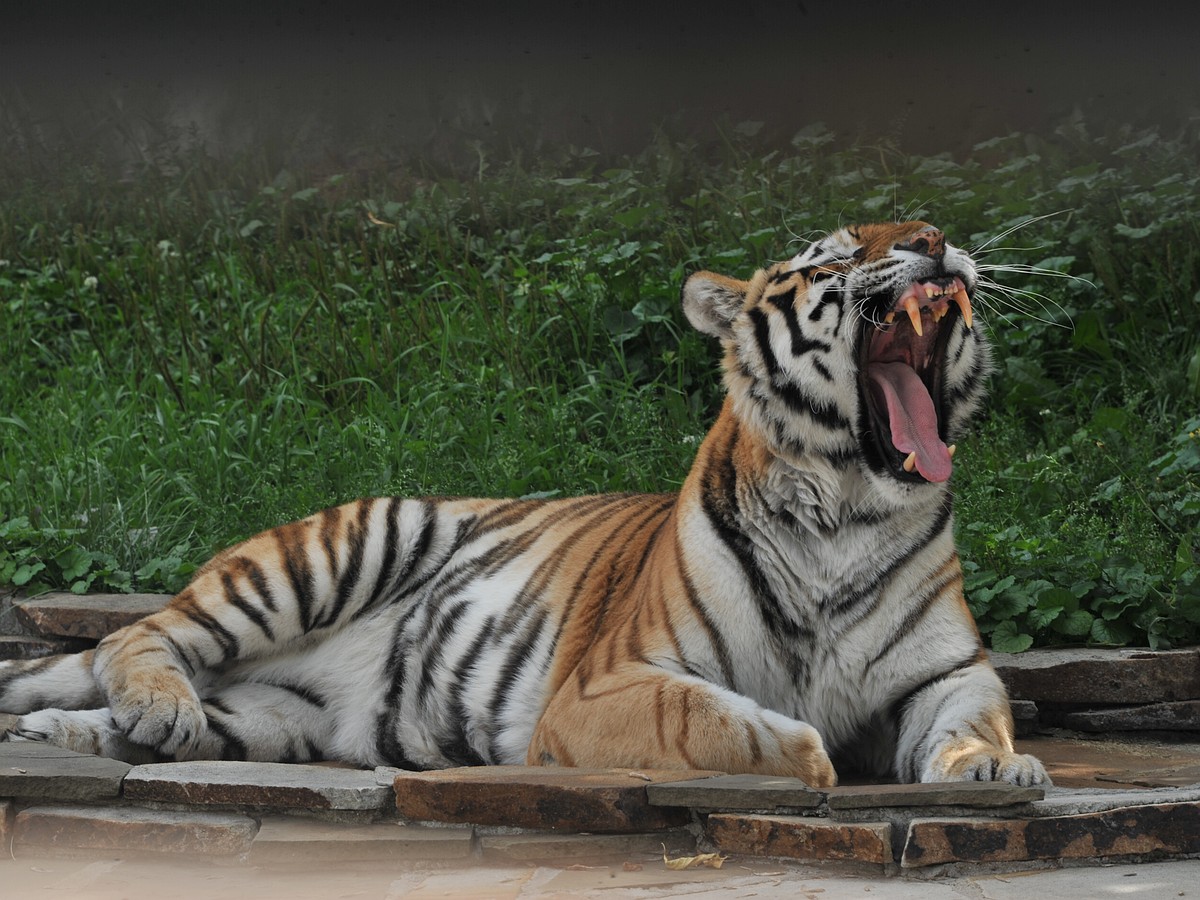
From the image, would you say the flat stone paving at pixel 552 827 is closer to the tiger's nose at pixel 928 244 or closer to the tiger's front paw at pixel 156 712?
the tiger's front paw at pixel 156 712

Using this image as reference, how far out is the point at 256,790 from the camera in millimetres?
2156

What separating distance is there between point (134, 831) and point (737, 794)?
0.93 metres

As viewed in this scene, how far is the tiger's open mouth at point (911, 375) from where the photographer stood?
244cm

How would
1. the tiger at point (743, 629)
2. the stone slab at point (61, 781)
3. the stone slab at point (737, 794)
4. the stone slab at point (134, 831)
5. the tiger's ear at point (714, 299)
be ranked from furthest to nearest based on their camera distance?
the tiger's ear at point (714, 299) → the tiger at point (743, 629) → the stone slab at point (61, 781) → the stone slab at point (134, 831) → the stone slab at point (737, 794)

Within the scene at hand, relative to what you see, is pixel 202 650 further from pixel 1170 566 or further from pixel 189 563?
pixel 1170 566

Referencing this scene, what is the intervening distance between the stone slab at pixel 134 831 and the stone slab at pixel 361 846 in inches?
2.2

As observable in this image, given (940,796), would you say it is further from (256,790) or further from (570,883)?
(256,790)

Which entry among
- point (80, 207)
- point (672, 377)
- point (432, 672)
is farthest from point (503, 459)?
point (80, 207)

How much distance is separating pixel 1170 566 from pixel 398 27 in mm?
2910

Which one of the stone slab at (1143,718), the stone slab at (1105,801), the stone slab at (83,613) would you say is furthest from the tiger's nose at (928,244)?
the stone slab at (83,613)

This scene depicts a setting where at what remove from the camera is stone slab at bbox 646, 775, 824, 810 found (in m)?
1.95

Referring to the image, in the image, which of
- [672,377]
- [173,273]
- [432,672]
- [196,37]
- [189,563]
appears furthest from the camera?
[173,273]

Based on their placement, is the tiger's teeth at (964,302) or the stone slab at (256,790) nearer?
the stone slab at (256,790)

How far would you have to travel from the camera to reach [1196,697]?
3.05 metres
